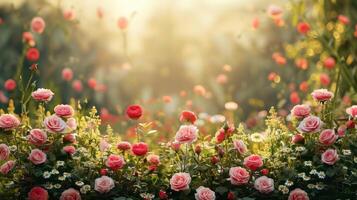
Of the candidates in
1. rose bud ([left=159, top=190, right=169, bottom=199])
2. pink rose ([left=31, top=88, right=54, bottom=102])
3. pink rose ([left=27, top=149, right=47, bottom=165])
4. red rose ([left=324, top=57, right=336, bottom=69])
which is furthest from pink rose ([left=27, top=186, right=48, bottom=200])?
red rose ([left=324, top=57, right=336, bottom=69])

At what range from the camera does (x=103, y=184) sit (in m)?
3.99

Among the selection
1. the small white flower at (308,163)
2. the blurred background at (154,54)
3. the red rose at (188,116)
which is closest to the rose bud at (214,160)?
the red rose at (188,116)

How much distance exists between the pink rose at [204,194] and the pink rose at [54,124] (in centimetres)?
78

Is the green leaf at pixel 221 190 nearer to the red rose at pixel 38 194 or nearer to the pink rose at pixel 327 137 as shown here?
the pink rose at pixel 327 137

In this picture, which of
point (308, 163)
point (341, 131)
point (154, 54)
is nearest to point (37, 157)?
point (308, 163)

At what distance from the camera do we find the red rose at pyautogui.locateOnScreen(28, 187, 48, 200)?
13.0ft

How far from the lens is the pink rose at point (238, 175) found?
4.00 meters

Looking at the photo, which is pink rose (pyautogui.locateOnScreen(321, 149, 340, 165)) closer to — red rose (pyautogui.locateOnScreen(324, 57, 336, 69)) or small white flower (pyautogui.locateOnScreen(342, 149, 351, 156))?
small white flower (pyautogui.locateOnScreen(342, 149, 351, 156))

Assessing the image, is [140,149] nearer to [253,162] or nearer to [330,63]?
[253,162]

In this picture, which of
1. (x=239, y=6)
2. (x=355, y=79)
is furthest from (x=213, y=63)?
(x=355, y=79)

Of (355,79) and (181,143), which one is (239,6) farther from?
(181,143)

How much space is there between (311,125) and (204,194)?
69 cm

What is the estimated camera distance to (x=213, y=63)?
8.06 meters

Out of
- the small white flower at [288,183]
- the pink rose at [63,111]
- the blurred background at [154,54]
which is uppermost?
the blurred background at [154,54]
